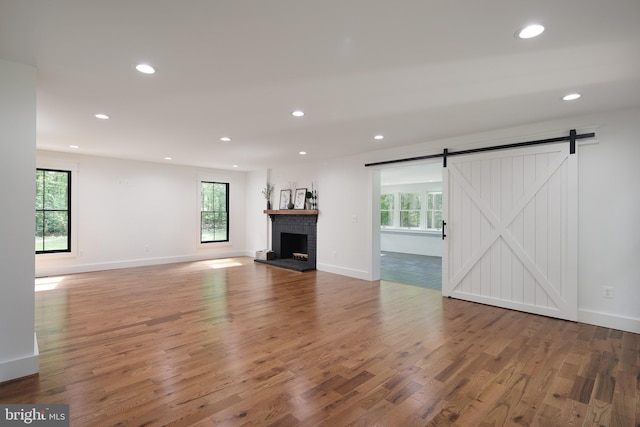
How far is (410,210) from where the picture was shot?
10320mm

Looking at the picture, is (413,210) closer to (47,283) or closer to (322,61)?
(322,61)

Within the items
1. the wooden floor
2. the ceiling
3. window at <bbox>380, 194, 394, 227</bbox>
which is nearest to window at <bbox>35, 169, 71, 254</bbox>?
the wooden floor

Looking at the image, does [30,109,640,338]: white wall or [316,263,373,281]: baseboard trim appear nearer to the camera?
[30,109,640,338]: white wall

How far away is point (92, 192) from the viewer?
6.58m

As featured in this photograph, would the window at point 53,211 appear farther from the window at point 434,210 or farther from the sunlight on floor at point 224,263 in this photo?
the window at point 434,210

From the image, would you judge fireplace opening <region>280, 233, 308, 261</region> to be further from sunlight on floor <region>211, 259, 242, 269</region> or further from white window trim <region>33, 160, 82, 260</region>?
white window trim <region>33, 160, 82, 260</region>

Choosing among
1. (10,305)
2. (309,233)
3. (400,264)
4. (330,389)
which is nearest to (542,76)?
(330,389)

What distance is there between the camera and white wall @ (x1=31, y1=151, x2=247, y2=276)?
20.9 ft

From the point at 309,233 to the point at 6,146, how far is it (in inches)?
214

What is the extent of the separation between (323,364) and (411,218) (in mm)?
8299

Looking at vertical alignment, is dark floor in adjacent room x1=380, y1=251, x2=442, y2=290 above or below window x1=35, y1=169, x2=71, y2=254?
below

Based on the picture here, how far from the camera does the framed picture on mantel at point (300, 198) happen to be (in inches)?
294

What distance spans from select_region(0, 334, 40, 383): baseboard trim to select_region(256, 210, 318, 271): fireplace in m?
4.67

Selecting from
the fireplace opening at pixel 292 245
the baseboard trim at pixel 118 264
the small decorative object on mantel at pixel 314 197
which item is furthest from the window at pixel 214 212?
the small decorative object on mantel at pixel 314 197
